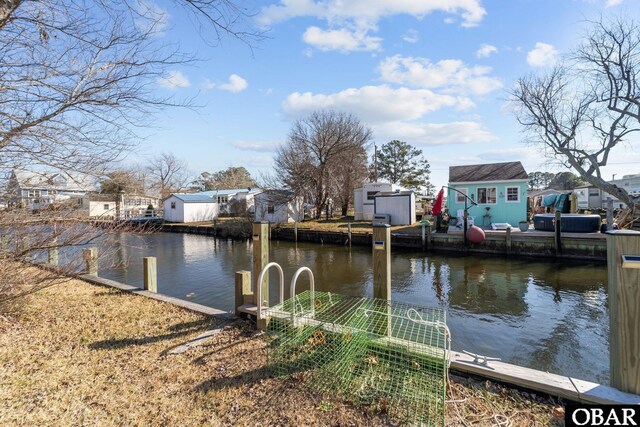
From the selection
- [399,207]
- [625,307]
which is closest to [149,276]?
[625,307]

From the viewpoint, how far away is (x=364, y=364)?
312cm

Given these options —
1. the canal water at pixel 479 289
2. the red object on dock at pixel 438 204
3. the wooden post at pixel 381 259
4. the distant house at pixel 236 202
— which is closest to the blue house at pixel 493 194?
the red object on dock at pixel 438 204

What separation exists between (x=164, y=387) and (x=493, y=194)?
2103 cm

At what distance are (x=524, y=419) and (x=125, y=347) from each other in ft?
13.4

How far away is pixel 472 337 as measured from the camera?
21.0ft

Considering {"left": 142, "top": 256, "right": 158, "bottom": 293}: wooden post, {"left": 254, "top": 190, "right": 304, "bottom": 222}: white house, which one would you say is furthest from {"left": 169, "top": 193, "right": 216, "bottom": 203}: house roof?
{"left": 142, "top": 256, "right": 158, "bottom": 293}: wooden post

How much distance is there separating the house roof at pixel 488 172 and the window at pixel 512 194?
2.18 ft

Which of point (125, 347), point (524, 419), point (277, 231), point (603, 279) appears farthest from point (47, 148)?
point (277, 231)

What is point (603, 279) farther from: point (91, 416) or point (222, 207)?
point (222, 207)

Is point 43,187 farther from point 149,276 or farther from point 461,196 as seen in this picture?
point 461,196

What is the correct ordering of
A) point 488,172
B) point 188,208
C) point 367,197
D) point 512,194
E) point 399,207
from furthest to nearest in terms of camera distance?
point 188,208
point 367,197
point 399,207
point 488,172
point 512,194

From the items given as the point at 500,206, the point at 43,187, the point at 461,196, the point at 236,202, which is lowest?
the point at 500,206

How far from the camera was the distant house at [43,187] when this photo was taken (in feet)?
12.5

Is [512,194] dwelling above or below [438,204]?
above
